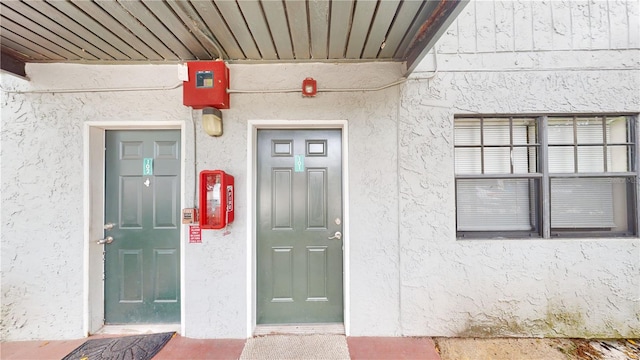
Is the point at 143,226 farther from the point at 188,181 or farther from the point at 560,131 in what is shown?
the point at 560,131

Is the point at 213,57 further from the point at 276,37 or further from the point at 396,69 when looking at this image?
the point at 396,69

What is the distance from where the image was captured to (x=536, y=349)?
249 cm

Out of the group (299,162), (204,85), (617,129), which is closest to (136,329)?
(299,162)

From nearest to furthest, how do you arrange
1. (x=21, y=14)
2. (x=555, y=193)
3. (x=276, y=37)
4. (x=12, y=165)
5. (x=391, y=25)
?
(x=21, y=14)
(x=391, y=25)
(x=276, y=37)
(x=12, y=165)
(x=555, y=193)

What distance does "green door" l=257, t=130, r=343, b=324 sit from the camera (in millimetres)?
2885

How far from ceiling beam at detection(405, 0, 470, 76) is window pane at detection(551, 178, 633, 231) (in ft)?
6.97

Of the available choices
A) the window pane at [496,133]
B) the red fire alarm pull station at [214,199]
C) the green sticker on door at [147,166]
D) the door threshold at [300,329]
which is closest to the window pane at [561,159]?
the window pane at [496,133]

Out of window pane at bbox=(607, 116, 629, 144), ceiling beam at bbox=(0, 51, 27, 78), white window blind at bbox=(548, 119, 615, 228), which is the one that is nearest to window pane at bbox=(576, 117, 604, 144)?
white window blind at bbox=(548, 119, 615, 228)

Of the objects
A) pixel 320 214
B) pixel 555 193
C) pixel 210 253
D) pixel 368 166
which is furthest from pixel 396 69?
pixel 210 253

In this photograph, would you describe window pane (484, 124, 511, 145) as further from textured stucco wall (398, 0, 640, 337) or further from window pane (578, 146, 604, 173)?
window pane (578, 146, 604, 173)

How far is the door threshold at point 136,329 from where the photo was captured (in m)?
2.75

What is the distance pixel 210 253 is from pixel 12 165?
2274mm

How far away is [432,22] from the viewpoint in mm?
2062

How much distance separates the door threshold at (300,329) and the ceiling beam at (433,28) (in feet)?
9.39
